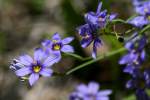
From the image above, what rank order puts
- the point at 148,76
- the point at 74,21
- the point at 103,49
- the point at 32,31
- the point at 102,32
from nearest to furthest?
the point at 102,32 → the point at 148,76 → the point at 74,21 → the point at 103,49 → the point at 32,31

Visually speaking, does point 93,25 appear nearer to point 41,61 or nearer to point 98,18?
point 98,18

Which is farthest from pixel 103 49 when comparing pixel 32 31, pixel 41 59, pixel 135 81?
pixel 41 59

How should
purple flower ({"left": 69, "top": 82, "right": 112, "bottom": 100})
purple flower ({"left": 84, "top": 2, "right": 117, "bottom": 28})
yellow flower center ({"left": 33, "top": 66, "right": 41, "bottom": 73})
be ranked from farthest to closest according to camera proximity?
purple flower ({"left": 69, "top": 82, "right": 112, "bottom": 100}) < yellow flower center ({"left": 33, "top": 66, "right": 41, "bottom": 73}) < purple flower ({"left": 84, "top": 2, "right": 117, "bottom": 28})

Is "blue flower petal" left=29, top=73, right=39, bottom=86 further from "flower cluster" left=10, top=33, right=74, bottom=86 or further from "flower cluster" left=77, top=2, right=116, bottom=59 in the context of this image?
"flower cluster" left=77, top=2, right=116, bottom=59

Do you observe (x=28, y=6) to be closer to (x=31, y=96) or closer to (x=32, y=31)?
(x=32, y=31)

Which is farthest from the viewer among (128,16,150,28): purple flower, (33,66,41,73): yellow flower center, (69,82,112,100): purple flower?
(69,82,112,100): purple flower

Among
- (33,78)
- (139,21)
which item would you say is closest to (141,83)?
(139,21)

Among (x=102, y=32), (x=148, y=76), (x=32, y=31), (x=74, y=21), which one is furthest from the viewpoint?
(x=32, y=31)

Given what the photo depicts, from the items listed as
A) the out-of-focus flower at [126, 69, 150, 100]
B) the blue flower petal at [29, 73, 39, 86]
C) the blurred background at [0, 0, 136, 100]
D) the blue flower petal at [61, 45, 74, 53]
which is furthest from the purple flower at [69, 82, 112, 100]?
the blurred background at [0, 0, 136, 100]
